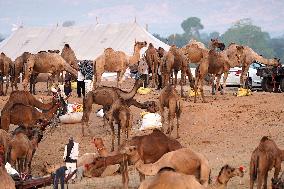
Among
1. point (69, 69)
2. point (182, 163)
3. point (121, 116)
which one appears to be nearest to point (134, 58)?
point (69, 69)

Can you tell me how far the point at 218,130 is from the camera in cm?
1836

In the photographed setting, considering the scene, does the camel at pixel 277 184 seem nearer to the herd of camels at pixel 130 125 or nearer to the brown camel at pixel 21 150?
the herd of camels at pixel 130 125

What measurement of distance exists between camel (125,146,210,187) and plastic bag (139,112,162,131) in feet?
30.2

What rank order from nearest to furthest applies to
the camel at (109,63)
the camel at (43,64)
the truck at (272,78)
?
the camel at (43,64)
the camel at (109,63)
the truck at (272,78)

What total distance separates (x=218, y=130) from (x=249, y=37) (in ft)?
425

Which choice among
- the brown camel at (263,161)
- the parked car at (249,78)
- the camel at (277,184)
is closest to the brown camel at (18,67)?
the parked car at (249,78)

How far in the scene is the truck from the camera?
27.8m

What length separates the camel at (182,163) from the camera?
905 cm

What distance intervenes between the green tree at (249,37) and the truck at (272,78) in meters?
103

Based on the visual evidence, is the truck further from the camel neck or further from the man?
the man

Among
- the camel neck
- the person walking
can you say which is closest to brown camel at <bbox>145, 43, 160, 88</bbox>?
the camel neck

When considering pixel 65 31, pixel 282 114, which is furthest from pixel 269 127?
pixel 65 31

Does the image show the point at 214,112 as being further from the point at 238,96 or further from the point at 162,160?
the point at 162,160

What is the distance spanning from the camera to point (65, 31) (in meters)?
49.1
